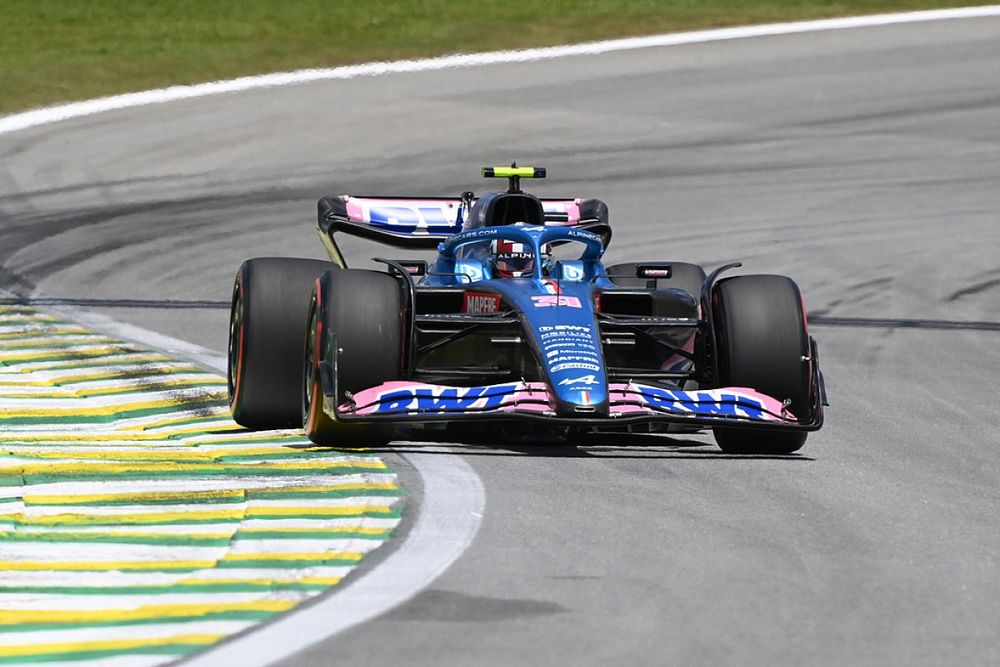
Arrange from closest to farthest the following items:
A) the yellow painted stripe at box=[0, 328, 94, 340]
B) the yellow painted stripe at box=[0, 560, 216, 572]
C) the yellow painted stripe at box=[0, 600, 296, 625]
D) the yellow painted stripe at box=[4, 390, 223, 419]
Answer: the yellow painted stripe at box=[0, 600, 296, 625]
the yellow painted stripe at box=[0, 560, 216, 572]
the yellow painted stripe at box=[4, 390, 223, 419]
the yellow painted stripe at box=[0, 328, 94, 340]

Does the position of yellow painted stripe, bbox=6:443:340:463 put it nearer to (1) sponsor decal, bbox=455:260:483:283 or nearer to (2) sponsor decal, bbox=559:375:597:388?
(2) sponsor decal, bbox=559:375:597:388

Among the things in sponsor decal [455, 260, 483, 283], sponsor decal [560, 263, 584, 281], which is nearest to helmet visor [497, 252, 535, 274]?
sponsor decal [455, 260, 483, 283]

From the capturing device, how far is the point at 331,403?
9023mm

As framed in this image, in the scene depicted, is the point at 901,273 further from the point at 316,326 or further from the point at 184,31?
the point at 184,31

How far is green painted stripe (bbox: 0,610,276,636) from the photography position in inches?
225

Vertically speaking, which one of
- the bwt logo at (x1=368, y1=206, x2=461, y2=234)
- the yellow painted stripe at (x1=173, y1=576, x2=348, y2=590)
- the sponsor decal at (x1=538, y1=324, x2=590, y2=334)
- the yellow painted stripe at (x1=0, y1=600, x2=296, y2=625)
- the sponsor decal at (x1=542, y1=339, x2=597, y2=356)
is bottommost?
the yellow painted stripe at (x1=173, y1=576, x2=348, y2=590)

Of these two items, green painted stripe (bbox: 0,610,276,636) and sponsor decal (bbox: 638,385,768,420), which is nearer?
green painted stripe (bbox: 0,610,276,636)

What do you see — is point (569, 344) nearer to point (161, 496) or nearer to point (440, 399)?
point (440, 399)

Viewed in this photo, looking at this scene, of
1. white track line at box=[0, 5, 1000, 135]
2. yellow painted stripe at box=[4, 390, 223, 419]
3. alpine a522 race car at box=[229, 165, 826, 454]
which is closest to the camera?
alpine a522 race car at box=[229, 165, 826, 454]

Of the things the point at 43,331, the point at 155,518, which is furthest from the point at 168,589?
the point at 43,331

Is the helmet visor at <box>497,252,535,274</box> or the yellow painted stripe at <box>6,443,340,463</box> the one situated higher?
the helmet visor at <box>497,252,535,274</box>

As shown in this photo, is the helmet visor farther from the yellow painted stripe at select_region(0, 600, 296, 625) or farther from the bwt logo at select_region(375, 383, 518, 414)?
the yellow painted stripe at select_region(0, 600, 296, 625)

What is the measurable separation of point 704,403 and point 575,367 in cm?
64

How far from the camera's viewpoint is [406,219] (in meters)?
12.3
